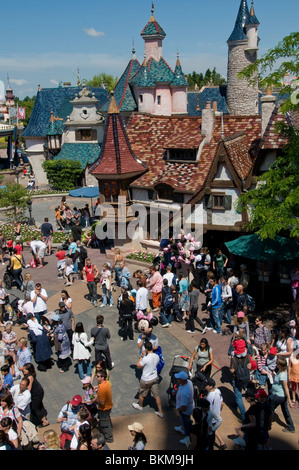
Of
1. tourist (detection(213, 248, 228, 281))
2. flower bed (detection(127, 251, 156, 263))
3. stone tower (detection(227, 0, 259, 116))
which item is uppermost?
stone tower (detection(227, 0, 259, 116))

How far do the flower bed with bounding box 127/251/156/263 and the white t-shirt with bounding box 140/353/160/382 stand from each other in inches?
414

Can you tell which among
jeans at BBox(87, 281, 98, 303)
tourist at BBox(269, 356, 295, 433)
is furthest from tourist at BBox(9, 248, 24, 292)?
tourist at BBox(269, 356, 295, 433)

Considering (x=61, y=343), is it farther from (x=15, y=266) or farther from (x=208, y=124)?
(x=208, y=124)

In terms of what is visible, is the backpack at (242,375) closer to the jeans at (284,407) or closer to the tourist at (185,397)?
the jeans at (284,407)

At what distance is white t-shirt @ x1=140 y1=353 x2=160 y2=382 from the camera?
32.3 ft

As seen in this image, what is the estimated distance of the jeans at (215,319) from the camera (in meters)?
13.7

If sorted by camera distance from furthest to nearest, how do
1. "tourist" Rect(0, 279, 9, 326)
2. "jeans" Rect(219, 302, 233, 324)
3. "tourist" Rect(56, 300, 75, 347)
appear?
"tourist" Rect(0, 279, 9, 326), "jeans" Rect(219, 302, 233, 324), "tourist" Rect(56, 300, 75, 347)

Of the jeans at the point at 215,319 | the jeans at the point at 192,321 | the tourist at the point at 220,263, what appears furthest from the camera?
the tourist at the point at 220,263

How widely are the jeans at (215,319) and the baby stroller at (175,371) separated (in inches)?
128

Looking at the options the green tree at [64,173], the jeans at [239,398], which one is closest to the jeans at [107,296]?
the jeans at [239,398]

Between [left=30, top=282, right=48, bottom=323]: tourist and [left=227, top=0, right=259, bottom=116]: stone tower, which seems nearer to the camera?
[left=30, top=282, right=48, bottom=323]: tourist

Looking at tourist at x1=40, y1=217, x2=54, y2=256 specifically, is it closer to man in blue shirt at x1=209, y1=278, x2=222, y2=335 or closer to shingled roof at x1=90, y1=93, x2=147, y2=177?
shingled roof at x1=90, y1=93, x2=147, y2=177
